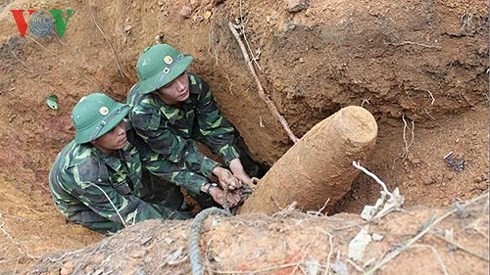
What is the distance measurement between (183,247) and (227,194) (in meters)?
1.84

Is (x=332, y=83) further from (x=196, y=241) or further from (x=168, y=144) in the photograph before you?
Result: (x=196, y=241)

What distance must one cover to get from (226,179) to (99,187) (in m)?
0.98

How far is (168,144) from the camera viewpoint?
491 centimetres

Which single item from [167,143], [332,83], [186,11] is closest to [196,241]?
[332,83]

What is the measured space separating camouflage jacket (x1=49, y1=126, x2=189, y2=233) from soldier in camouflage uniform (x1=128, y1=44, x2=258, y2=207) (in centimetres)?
26

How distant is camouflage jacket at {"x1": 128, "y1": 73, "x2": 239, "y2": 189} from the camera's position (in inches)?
188

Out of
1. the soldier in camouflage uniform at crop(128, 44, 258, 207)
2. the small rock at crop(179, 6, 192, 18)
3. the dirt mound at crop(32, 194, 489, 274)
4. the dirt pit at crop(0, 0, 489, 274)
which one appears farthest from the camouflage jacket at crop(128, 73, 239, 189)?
the dirt mound at crop(32, 194, 489, 274)

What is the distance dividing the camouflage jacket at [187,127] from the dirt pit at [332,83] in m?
0.15

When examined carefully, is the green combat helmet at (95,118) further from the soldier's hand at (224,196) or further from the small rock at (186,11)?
the small rock at (186,11)

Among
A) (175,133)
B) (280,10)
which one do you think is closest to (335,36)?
(280,10)

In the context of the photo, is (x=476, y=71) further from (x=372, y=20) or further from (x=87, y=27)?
(x=87, y=27)

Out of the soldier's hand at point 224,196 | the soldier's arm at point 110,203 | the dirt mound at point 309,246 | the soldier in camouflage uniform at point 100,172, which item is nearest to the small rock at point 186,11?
the soldier in camouflage uniform at point 100,172

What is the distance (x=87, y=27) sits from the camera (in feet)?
19.1

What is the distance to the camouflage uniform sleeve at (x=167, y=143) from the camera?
15.6 feet
